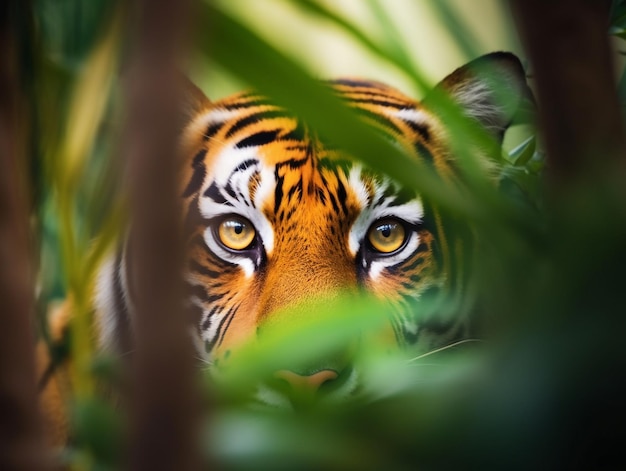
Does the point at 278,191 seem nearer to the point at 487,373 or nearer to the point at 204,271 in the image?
the point at 204,271

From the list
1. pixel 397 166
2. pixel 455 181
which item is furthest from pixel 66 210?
pixel 455 181

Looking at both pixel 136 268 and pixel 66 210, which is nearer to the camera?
pixel 136 268

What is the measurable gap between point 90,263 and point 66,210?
0.06 m

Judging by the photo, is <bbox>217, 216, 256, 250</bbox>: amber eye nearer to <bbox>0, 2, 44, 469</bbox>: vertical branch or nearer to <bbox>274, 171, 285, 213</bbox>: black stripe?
<bbox>274, 171, 285, 213</bbox>: black stripe

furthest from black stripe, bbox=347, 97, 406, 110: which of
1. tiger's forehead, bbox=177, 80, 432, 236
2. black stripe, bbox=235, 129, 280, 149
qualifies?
black stripe, bbox=235, 129, 280, 149

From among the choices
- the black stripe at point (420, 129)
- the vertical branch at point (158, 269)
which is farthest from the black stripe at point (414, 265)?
the vertical branch at point (158, 269)

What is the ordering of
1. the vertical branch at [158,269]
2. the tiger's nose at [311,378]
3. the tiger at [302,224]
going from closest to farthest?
the vertical branch at [158,269], the tiger's nose at [311,378], the tiger at [302,224]

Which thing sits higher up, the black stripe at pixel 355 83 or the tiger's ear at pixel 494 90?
the black stripe at pixel 355 83

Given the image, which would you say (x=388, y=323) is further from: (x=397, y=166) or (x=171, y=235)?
(x=171, y=235)

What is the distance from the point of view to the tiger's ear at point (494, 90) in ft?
1.56

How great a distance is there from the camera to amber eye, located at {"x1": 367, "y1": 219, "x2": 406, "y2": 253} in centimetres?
64

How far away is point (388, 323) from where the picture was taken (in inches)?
21.9

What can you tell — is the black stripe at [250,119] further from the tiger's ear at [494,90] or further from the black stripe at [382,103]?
the tiger's ear at [494,90]

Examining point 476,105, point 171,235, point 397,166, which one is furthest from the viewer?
point 476,105
